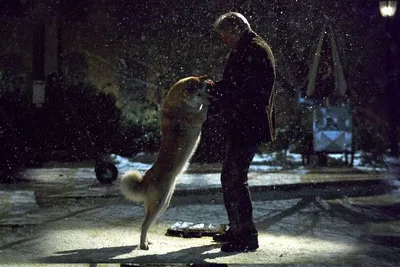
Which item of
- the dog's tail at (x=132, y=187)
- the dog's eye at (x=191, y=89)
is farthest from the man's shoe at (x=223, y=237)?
the dog's eye at (x=191, y=89)

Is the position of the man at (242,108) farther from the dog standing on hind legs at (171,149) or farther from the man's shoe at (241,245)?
the dog standing on hind legs at (171,149)

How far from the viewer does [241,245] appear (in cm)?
497

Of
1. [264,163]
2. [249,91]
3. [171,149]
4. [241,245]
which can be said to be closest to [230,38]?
[249,91]

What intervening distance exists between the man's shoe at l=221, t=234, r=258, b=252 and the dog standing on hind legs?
643 mm

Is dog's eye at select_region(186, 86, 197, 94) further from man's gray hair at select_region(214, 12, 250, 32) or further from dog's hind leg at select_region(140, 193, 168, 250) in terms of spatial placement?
dog's hind leg at select_region(140, 193, 168, 250)

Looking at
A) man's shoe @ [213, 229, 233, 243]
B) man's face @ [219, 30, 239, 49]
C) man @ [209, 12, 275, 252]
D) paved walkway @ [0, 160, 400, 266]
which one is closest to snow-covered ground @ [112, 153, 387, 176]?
paved walkway @ [0, 160, 400, 266]

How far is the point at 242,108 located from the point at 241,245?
1162mm

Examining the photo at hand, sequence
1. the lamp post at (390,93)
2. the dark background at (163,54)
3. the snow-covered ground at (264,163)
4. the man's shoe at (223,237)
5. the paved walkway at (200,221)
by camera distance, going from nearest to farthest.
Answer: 1. the paved walkway at (200,221)
2. the man's shoe at (223,237)
3. the snow-covered ground at (264,163)
4. the dark background at (163,54)
5. the lamp post at (390,93)

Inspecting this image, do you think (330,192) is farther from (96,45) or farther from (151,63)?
(96,45)

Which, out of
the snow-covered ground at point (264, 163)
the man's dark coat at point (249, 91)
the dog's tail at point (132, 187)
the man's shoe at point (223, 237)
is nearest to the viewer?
the man's dark coat at point (249, 91)

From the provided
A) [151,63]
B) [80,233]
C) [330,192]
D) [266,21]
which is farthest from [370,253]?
[151,63]

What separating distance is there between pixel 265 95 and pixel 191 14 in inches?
465

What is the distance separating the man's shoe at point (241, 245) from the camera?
4957 millimetres

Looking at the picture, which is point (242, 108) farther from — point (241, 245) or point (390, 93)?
point (390, 93)
